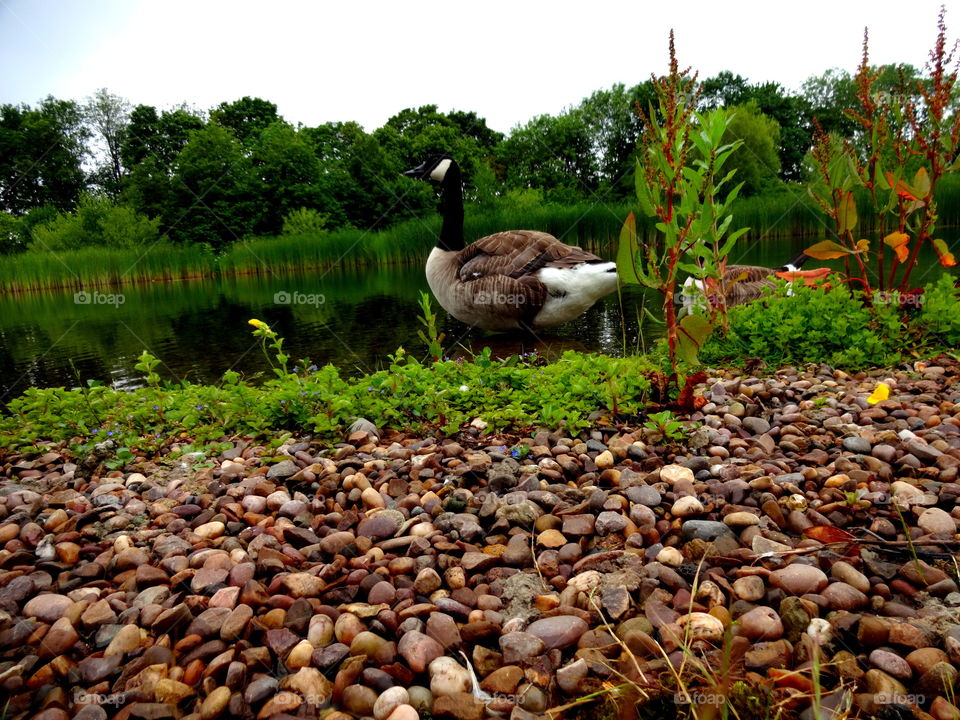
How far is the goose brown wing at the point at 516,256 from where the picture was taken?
7424 mm

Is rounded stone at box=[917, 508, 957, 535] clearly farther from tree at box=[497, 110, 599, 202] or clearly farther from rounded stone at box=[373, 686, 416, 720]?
tree at box=[497, 110, 599, 202]

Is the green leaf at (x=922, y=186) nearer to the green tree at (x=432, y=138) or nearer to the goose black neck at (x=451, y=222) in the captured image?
the goose black neck at (x=451, y=222)

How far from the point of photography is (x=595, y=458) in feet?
9.04

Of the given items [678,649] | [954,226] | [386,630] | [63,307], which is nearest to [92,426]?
[386,630]

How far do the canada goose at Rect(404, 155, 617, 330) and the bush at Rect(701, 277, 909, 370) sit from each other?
2629 millimetres

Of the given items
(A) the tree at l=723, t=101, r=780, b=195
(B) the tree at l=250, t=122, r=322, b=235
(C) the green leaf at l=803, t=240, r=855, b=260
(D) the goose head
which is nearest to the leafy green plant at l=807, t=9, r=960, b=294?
(C) the green leaf at l=803, t=240, r=855, b=260

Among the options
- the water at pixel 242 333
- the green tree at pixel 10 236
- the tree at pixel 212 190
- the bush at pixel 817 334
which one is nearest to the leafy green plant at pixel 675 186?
the water at pixel 242 333

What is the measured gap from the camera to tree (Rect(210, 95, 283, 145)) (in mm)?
44188

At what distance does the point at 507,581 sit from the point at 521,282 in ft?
18.5

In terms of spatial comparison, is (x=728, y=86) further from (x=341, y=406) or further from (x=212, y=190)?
(x=341, y=406)

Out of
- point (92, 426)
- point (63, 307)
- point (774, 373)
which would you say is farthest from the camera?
point (63, 307)

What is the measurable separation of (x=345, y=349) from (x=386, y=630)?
5.52m

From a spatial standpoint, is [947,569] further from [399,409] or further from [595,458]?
[399,409]

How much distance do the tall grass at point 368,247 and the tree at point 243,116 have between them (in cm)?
2675
